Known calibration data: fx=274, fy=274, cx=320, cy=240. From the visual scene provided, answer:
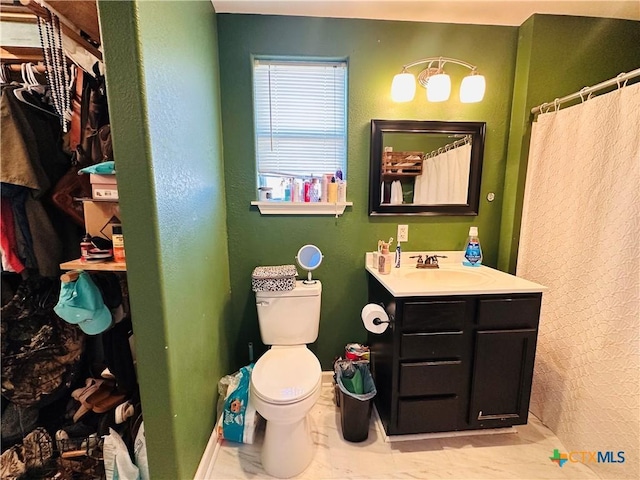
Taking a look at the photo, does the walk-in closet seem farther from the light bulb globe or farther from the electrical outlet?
the electrical outlet

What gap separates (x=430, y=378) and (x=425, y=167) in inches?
48.9

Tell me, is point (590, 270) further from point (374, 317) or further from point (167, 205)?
point (167, 205)

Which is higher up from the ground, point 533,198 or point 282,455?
point 533,198

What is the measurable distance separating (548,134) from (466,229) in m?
0.69

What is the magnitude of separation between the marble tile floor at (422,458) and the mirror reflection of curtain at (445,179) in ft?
4.57

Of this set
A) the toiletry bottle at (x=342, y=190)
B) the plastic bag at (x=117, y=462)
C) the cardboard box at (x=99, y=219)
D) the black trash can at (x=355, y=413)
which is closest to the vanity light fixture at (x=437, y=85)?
the toiletry bottle at (x=342, y=190)

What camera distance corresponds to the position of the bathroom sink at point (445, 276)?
5.22ft

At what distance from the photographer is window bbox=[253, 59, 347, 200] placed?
1.74 meters

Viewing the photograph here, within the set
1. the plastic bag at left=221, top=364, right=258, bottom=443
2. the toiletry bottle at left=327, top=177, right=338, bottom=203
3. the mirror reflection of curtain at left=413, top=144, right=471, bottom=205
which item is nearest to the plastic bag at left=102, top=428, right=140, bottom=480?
the plastic bag at left=221, top=364, right=258, bottom=443

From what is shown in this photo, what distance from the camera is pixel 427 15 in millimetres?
1622

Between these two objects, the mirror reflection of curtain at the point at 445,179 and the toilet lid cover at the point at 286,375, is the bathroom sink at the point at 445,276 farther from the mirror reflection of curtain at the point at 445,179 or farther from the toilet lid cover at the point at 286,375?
the toilet lid cover at the point at 286,375

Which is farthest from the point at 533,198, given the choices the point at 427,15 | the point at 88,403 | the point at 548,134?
the point at 88,403

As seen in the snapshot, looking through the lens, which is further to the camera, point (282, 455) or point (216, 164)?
point (216, 164)

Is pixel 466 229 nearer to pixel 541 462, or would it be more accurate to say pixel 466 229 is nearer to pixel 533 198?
pixel 533 198
